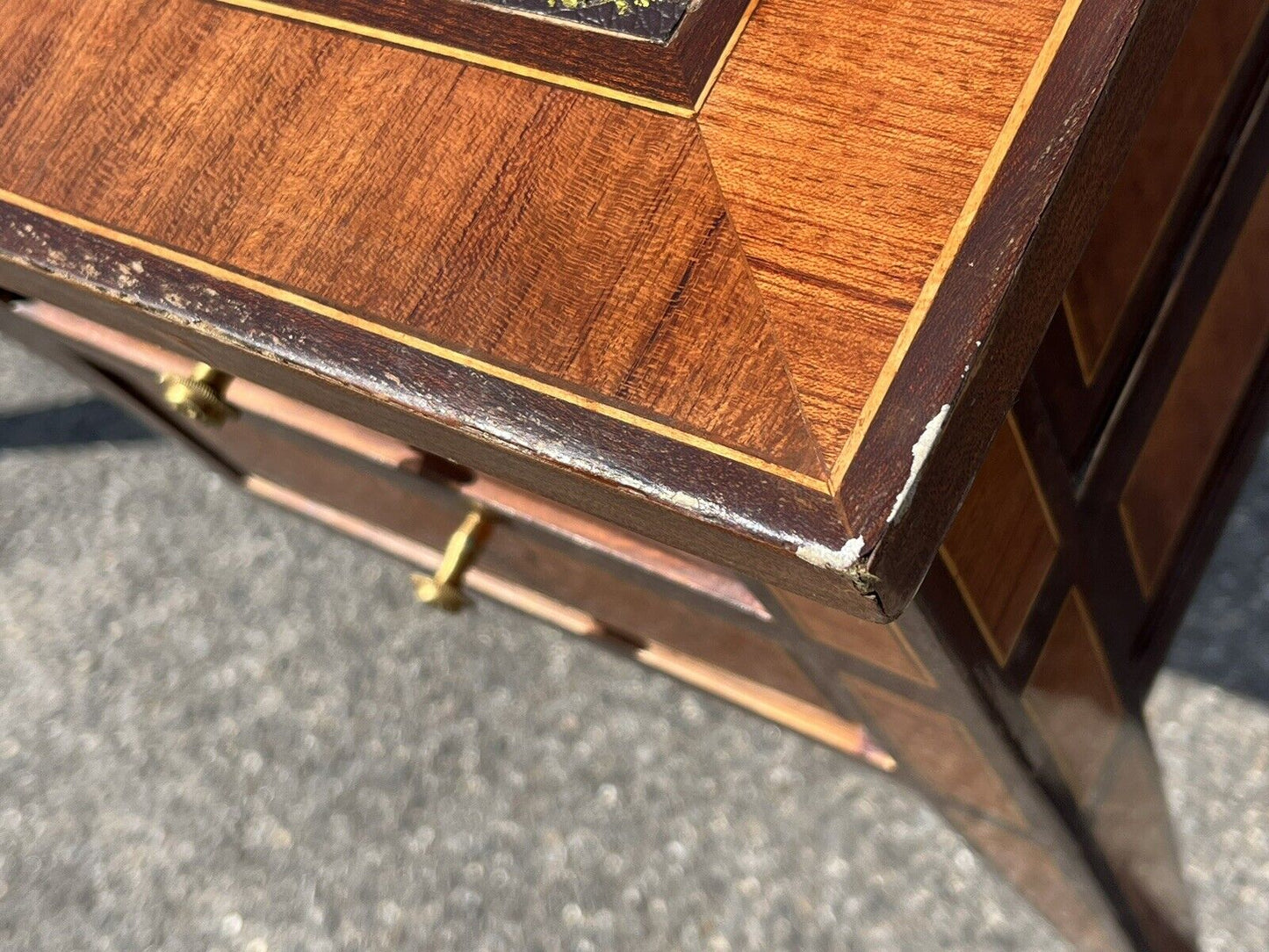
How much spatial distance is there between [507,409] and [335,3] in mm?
264

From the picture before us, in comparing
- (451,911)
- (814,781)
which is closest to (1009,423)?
(814,781)

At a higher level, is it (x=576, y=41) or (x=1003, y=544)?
(x=576, y=41)

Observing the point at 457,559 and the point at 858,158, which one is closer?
the point at 858,158

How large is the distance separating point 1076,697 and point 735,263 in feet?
1.54

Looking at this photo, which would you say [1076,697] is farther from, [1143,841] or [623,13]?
[623,13]

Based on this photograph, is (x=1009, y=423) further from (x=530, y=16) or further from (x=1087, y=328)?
(x=530, y=16)

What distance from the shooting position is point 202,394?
30.7 inches

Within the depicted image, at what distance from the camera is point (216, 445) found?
120 cm

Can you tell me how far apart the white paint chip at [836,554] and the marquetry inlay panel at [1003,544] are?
132 mm

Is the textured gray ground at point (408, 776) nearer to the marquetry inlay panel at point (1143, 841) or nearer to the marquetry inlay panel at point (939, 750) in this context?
the marquetry inlay panel at point (1143, 841)

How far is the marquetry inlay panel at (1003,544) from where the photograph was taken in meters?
0.54

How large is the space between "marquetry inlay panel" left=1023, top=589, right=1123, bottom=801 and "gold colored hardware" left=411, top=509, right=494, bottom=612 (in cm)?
37

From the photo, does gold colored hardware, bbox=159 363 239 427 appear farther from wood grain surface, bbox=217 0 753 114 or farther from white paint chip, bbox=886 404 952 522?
white paint chip, bbox=886 404 952 522

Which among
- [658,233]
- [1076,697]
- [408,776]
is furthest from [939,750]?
[408,776]
